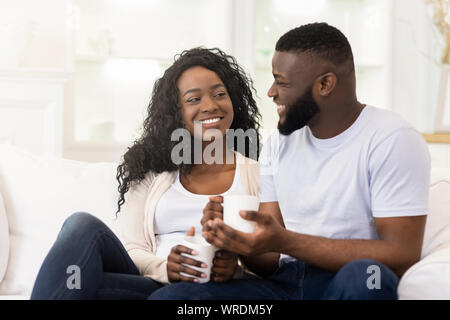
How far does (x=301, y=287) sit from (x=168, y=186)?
57 cm

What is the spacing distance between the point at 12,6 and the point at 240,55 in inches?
50.7

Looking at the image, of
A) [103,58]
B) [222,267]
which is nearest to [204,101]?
[222,267]

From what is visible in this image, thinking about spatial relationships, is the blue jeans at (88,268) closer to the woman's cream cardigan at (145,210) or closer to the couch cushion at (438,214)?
the woman's cream cardigan at (145,210)

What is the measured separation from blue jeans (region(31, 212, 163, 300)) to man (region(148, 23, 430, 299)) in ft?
0.83

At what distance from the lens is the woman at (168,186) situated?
1310 mm

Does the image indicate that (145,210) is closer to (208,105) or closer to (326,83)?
(208,105)

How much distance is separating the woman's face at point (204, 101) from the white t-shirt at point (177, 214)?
0.18m

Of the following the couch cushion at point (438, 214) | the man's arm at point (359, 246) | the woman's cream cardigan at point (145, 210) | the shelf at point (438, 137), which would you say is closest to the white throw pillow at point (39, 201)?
the woman's cream cardigan at point (145, 210)

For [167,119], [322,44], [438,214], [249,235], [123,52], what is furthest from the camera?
[123,52]

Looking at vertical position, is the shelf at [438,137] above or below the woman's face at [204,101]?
below

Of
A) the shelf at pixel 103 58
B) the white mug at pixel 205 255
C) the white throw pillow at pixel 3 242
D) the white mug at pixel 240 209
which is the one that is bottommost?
the white throw pillow at pixel 3 242

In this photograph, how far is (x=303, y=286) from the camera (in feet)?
4.25

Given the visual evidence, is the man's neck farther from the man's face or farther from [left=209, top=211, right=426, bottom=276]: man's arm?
[left=209, top=211, right=426, bottom=276]: man's arm
